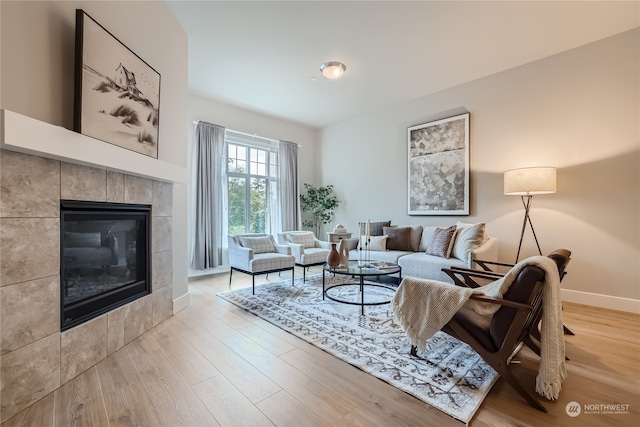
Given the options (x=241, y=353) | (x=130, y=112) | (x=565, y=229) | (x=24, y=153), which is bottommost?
(x=241, y=353)

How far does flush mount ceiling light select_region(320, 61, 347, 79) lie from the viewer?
348 cm

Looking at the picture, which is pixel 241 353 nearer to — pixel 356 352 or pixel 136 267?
pixel 356 352

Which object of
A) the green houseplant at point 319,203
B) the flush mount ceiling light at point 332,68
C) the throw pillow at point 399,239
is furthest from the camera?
the green houseplant at point 319,203

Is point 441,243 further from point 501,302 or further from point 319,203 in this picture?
point 319,203

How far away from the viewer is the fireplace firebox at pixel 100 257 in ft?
5.86

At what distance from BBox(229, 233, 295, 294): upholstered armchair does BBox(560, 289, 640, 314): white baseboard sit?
3.52 meters

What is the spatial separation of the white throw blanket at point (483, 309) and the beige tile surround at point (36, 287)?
2140 mm

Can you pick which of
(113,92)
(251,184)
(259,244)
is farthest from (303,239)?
(113,92)

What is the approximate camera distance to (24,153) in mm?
1506

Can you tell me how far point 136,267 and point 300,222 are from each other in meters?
3.80

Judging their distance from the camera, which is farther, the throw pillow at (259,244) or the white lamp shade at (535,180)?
the throw pillow at (259,244)

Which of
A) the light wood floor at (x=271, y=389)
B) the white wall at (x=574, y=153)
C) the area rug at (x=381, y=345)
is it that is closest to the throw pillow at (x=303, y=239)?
the area rug at (x=381, y=345)

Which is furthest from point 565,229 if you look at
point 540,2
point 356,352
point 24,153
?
point 24,153

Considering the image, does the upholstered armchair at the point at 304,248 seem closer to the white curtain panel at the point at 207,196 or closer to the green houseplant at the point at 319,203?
the white curtain panel at the point at 207,196
